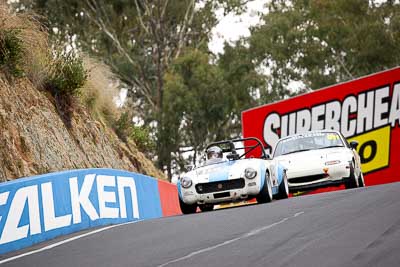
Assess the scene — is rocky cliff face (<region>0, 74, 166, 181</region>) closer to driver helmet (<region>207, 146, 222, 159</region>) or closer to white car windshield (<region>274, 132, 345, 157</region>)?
driver helmet (<region>207, 146, 222, 159</region>)

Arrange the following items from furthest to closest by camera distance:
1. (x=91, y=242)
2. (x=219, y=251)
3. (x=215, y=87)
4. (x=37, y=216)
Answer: (x=215, y=87), (x=37, y=216), (x=91, y=242), (x=219, y=251)

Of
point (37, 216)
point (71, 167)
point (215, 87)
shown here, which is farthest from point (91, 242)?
point (215, 87)

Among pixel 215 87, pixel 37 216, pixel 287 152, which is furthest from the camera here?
pixel 215 87

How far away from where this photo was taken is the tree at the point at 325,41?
48.1 meters

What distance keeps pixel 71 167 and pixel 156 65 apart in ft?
98.8

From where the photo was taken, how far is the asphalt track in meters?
8.32

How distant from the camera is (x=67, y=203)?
14.1m

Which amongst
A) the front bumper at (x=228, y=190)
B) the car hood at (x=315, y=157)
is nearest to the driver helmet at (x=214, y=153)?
the front bumper at (x=228, y=190)

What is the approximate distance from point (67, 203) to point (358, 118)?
60.1 feet

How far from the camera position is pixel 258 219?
12375 mm

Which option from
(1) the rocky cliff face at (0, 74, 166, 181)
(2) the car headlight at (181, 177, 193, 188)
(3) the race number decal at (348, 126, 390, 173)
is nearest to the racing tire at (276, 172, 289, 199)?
(2) the car headlight at (181, 177, 193, 188)

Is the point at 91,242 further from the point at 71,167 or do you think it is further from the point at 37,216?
the point at 71,167

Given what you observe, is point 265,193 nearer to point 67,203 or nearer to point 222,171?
point 222,171

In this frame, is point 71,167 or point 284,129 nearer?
point 71,167
